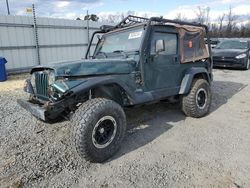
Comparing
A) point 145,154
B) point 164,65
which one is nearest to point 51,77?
point 145,154

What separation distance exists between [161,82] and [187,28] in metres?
1.44

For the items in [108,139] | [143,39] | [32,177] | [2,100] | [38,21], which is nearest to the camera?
[32,177]

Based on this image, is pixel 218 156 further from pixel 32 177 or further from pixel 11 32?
pixel 11 32

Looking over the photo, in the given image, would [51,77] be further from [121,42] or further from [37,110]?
[121,42]

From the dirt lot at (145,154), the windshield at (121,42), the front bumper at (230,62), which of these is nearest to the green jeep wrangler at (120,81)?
the windshield at (121,42)

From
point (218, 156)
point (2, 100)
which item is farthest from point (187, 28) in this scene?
point (2, 100)

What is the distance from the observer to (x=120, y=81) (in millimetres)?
3646

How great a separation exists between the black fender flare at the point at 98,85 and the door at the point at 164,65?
52cm

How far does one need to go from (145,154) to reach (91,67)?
4.94 ft

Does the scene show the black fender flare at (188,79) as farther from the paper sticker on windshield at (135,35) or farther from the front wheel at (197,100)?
the paper sticker on windshield at (135,35)

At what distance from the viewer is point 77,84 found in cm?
320

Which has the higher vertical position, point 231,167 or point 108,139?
point 108,139

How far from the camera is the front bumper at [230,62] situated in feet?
38.1

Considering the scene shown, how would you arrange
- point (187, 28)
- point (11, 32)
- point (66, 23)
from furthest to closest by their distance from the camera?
point (66, 23) < point (11, 32) < point (187, 28)
